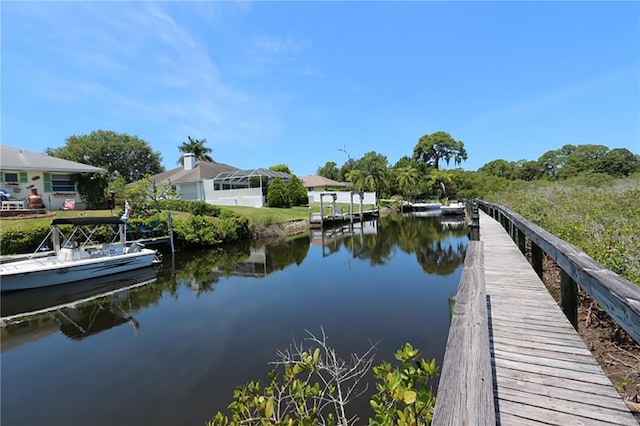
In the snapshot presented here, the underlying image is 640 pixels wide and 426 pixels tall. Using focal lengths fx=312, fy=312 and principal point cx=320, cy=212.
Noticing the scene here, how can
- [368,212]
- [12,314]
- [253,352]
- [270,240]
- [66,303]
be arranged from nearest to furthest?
[253,352], [12,314], [66,303], [270,240], [368,212]

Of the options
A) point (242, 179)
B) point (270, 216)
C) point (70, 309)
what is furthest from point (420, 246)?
point (242, 179)

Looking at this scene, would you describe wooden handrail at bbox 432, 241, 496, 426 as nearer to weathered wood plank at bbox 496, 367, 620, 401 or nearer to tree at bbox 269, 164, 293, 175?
weathered wood plank at bbox 496, 367, 620, 401

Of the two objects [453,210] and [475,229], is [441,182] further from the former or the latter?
[475,229]

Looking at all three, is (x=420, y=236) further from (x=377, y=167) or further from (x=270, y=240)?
(x=377, y=167)

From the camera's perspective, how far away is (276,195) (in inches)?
1185

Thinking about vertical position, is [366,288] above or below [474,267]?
below

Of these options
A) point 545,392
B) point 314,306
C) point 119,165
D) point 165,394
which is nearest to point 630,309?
point 545,392

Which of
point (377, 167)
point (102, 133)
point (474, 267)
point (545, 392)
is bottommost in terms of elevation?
point (545, 392)

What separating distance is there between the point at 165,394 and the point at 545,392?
4849 mm

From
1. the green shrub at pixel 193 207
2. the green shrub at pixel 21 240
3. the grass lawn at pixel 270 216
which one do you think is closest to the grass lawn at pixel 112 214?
the grass lawn at pixel 270 216

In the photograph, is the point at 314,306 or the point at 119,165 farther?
the point at 119,165

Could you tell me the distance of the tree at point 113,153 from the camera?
41487 mm

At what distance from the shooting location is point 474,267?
3008mm

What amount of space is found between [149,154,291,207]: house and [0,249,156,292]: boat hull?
1901cm
